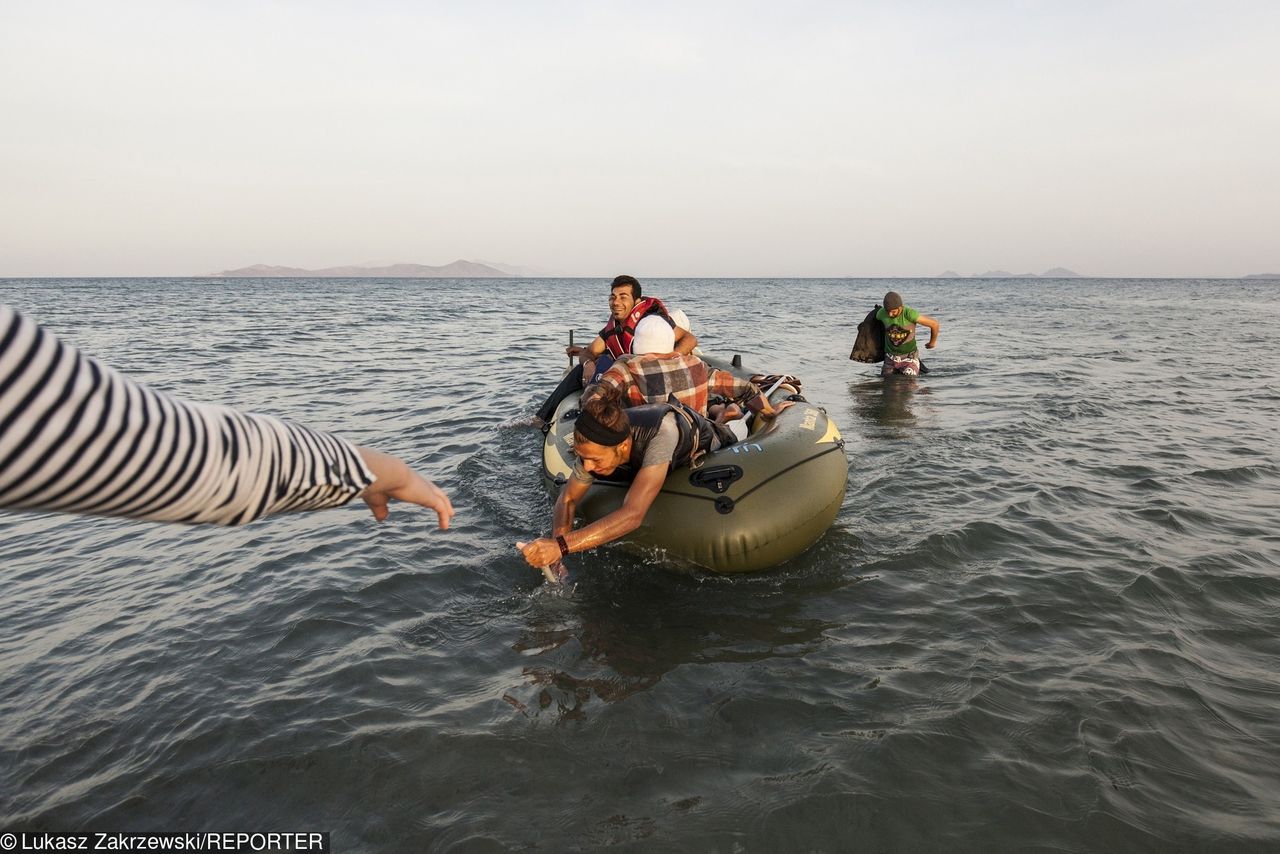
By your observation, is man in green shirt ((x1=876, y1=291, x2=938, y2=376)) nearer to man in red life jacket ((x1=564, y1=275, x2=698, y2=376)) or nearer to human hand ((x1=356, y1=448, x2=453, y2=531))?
man in red life jacket ((x1=564, y1=275, x2=698, y2=376))

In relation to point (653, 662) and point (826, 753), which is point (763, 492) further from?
point (826, 753)

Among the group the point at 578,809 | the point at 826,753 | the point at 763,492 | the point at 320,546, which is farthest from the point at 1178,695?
the point at 320,546

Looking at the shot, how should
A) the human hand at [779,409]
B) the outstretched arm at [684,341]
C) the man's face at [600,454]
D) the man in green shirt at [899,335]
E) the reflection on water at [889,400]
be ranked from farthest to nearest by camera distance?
the man in green shirt at [899,335]
the reflection on water at [889,400]
the outstretched arm at [684,341]
the human hand at [779,409]
the man's face at [600,454]

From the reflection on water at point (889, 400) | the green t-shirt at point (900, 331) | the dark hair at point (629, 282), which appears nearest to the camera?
the dark hair at point (629, 282)

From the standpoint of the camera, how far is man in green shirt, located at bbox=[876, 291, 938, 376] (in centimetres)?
1301

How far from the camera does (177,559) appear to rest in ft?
18.9

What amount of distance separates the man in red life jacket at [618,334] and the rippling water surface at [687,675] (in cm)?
178

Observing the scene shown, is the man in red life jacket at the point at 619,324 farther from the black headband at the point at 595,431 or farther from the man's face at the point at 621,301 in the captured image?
the black headband at the point at 595,431

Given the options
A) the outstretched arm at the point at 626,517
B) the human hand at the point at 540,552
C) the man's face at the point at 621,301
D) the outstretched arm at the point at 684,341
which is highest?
the man's face at the point at 621,301

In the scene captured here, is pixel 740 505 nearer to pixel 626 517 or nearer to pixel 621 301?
pixel 626 517

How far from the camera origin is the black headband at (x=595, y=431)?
4.41 meters

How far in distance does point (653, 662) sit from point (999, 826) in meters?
1.84

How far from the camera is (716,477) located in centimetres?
504

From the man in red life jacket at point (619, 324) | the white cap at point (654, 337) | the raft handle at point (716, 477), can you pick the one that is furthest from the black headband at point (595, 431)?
the man in red life jacket at point (619, 324)
